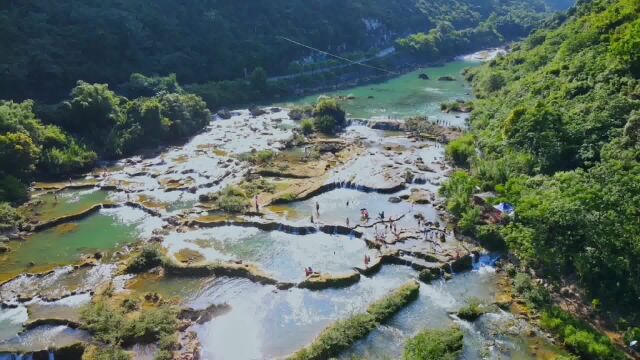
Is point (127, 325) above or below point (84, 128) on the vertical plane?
below

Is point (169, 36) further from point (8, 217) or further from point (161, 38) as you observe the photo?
point (8, 217)

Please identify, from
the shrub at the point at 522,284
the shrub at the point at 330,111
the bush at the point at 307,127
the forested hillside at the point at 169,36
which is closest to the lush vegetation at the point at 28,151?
the forested hillside at the point at 169,36

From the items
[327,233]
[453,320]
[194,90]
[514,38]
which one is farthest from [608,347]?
[514,38]

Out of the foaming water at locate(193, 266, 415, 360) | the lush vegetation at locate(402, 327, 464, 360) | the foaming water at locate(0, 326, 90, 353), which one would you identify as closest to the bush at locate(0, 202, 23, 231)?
the foaming water at locate(0, 326, 90, 353)

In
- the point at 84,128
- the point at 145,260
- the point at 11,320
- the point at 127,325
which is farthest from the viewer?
the point at 84,128

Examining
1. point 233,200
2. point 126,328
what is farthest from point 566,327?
point 233,200

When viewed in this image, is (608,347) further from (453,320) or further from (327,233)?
(327,233)

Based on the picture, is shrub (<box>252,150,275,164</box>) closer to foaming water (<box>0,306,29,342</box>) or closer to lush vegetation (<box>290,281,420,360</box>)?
lush vegetation (<box>290,281,420,360</box>)

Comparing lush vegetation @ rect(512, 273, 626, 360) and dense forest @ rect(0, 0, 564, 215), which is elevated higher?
dense forest @ rect(0, 0, 564, 215)
